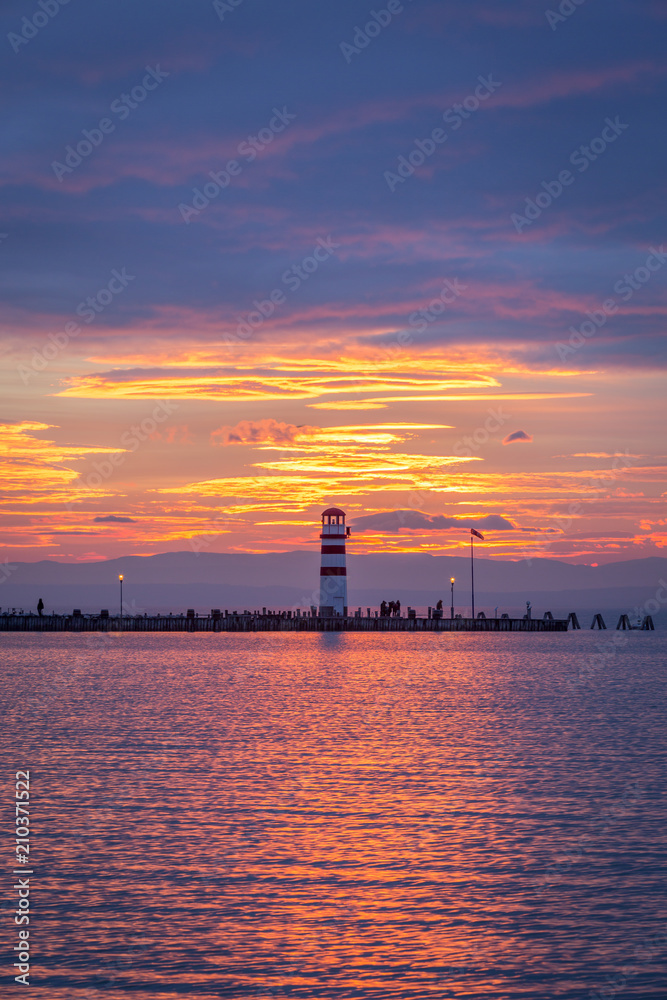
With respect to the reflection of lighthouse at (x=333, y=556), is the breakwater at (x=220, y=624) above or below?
below

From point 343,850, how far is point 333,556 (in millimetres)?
78172

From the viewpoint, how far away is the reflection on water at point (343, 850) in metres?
15.0

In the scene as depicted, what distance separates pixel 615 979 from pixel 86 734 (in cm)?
2605

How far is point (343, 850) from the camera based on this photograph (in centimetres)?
2116

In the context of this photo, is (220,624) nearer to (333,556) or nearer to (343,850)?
(333,556)

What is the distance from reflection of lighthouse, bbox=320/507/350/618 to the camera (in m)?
98.4

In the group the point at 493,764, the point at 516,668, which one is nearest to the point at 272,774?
the point at 493,764

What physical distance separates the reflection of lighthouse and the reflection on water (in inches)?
1986

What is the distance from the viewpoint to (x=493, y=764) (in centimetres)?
3175

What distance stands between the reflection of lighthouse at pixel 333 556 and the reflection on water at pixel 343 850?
50.4m

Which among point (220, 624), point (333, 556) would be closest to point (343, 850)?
point (333, 556)

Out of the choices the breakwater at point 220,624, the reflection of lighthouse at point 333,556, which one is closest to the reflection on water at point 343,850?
→ the reflection of lighthouse at point 333,556

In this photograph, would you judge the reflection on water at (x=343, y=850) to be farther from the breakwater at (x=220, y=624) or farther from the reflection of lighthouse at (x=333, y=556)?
the breakwater at (x=220, y=624)

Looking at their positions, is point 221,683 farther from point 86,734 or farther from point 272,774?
→ point 272,774
